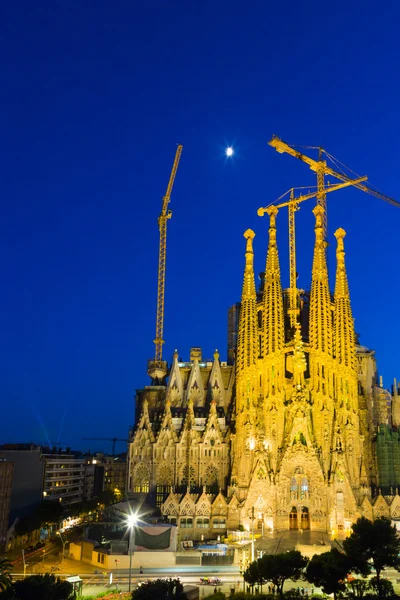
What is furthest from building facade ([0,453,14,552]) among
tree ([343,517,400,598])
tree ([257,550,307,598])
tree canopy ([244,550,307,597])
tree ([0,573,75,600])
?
tree ([343,517,400,598])

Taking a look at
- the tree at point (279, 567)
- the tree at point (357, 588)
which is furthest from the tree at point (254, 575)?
the tree at point (357, 588)

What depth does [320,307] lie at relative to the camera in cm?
10019

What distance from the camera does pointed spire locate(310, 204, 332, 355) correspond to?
322ft

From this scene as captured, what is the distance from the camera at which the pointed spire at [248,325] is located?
332ft

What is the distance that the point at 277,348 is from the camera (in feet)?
326

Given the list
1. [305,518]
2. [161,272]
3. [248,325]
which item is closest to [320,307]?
[248,325]

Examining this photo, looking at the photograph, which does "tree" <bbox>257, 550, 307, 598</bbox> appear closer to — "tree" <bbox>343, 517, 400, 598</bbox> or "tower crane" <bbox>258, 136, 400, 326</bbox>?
"tree" <bbox>343, 517, 400, 598</bbox>

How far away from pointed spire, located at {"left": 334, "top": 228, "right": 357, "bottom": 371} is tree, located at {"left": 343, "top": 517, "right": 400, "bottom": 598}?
176 feet

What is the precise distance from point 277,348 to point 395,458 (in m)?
28.5

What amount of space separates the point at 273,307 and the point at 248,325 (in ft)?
17.4

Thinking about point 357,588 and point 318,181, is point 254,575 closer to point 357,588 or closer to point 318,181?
point 357,588

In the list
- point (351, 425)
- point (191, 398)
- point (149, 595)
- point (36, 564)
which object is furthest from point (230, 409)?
point (149, 595)

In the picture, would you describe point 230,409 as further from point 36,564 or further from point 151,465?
point 36,564

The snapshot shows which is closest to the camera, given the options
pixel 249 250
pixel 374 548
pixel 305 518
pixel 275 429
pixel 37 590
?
pixel 37 590
